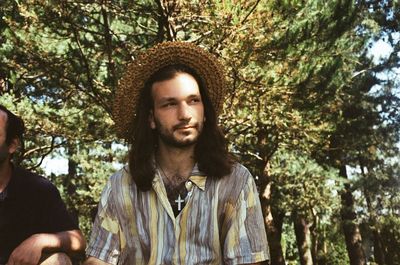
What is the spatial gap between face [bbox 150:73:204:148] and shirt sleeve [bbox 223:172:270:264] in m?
0.37

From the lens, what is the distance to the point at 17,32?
8.72 metres

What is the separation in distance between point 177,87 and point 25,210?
4.18 ft

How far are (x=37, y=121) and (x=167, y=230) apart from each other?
7.72 meters

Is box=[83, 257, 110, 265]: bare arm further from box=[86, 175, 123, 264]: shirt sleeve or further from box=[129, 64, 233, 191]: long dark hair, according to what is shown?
box=[129, 64, 233, 191]: long dark hair

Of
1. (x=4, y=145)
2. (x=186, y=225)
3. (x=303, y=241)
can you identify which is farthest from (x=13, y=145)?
(x=303, y=241)

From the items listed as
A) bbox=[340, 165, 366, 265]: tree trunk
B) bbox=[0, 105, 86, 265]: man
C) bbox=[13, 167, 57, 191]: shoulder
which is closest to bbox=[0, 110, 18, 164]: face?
bbox=[0, 105, 86, 265]: man

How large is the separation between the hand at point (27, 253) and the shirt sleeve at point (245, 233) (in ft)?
3.61

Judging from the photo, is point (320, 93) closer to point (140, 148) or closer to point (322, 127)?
point (322, 127)

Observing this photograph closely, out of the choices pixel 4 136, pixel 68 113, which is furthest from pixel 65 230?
pixel 68 113

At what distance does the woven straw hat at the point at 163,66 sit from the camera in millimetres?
2734

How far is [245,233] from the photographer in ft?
7.87

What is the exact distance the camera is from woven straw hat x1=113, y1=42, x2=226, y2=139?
2734 mm

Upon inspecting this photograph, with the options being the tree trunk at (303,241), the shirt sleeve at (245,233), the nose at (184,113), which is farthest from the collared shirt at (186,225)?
the tree trunk at (303,241)

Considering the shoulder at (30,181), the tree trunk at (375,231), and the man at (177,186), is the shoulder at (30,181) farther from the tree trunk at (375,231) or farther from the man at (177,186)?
the tree trunk at (375,231)
